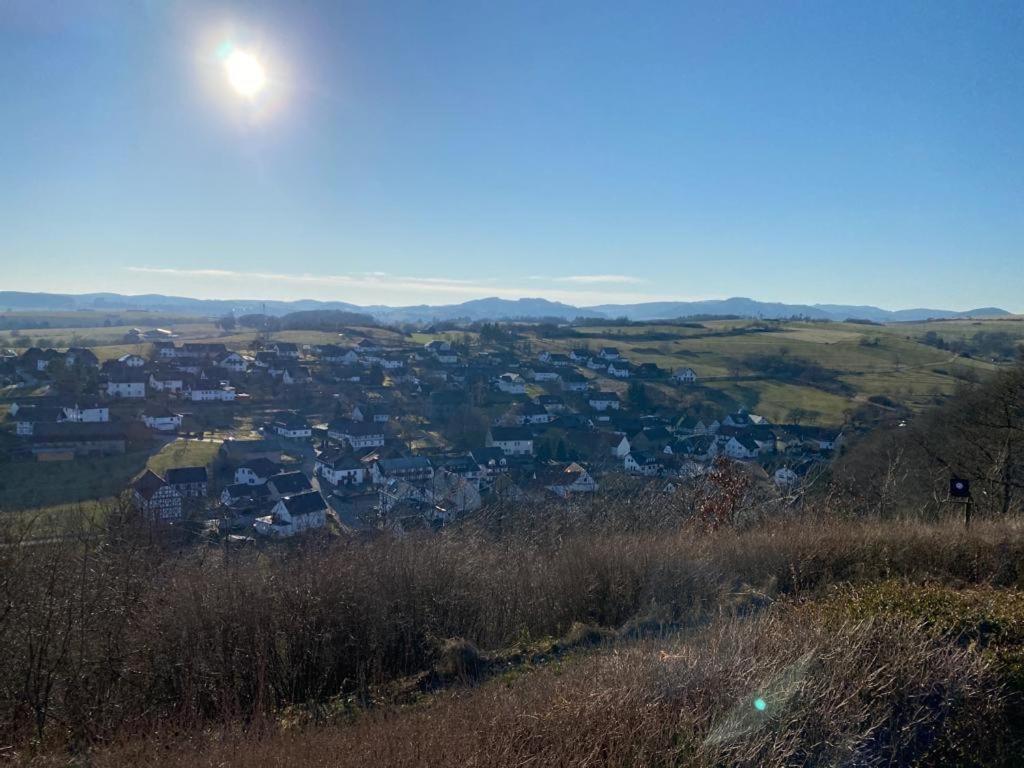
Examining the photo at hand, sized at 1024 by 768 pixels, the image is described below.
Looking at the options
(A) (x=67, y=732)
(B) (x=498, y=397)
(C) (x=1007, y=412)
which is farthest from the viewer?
(B) (x=498, y=397)

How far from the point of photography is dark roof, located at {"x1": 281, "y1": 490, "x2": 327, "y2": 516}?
14.3m

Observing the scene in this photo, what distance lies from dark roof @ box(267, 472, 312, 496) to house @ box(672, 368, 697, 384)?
2632 cm

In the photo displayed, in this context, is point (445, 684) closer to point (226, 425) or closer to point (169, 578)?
point (169, 578)

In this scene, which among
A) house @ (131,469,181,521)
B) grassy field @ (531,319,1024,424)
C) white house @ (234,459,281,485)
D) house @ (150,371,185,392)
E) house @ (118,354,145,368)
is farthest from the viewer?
grassy field @ (531,319,1024,424)

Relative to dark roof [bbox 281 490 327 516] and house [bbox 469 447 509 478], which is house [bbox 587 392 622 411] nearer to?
house [bbox 469 447 509 478]

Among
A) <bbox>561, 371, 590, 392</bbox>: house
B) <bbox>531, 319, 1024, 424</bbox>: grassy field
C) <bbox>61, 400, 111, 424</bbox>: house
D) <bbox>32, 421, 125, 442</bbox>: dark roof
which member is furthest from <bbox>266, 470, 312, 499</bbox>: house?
<bbox>531, 319, 1024, 424</bbox>: grassy field

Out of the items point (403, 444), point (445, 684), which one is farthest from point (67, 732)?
point (403, 444)

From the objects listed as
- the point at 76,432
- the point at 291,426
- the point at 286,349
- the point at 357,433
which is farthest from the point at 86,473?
the point at 286,349

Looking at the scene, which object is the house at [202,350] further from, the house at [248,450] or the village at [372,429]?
the house at [248,450]

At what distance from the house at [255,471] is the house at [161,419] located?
7001 mm

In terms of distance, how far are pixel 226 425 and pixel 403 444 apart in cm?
746

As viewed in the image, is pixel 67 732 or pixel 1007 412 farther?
pixel 1007 412

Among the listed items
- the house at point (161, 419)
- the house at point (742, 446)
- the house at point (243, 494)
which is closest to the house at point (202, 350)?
the house at point (161, 419)

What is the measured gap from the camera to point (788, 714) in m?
3.06
